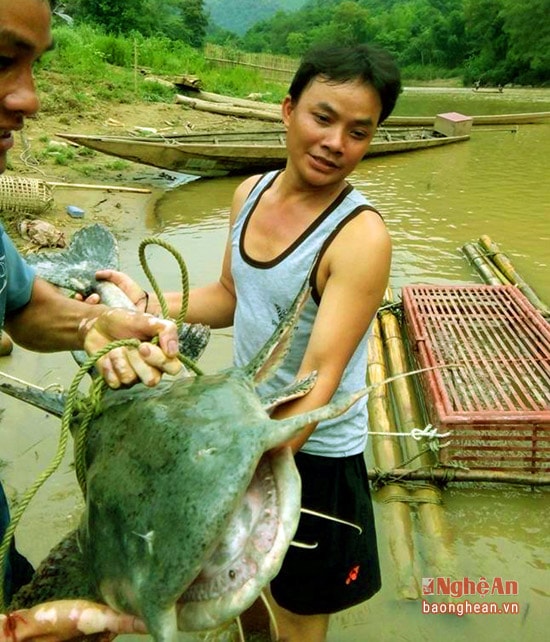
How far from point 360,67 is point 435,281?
5592 mm

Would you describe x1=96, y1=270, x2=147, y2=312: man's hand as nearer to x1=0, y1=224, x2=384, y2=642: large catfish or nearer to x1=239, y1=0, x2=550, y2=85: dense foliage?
x1=0, y1=224, x2=384, y2=642: large catfish

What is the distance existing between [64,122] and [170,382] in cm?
1292

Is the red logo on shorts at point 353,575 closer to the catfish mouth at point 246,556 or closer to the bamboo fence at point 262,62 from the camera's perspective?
the catfish mouth at point 246,556

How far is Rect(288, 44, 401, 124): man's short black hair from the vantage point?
6.11 ft

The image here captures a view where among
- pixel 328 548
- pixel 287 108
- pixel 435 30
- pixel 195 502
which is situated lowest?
pixel 328 548

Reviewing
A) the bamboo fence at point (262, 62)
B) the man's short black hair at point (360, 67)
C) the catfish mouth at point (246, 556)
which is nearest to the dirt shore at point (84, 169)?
the man's short black hair at point (360, 67)

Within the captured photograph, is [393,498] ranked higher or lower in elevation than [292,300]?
lower

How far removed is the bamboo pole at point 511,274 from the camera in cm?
565

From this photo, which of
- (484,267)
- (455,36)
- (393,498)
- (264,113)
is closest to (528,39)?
(455,36)

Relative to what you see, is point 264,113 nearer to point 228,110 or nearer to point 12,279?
point 228,110

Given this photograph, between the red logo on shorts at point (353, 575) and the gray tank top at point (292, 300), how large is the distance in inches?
15.6

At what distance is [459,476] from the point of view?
3.49 meters

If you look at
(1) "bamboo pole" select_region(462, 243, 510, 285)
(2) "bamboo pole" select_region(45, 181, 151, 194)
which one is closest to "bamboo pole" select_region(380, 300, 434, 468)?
(1) "bamboo pole" select_region(462, 243, 510, 285)

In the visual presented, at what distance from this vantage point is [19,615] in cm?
124
